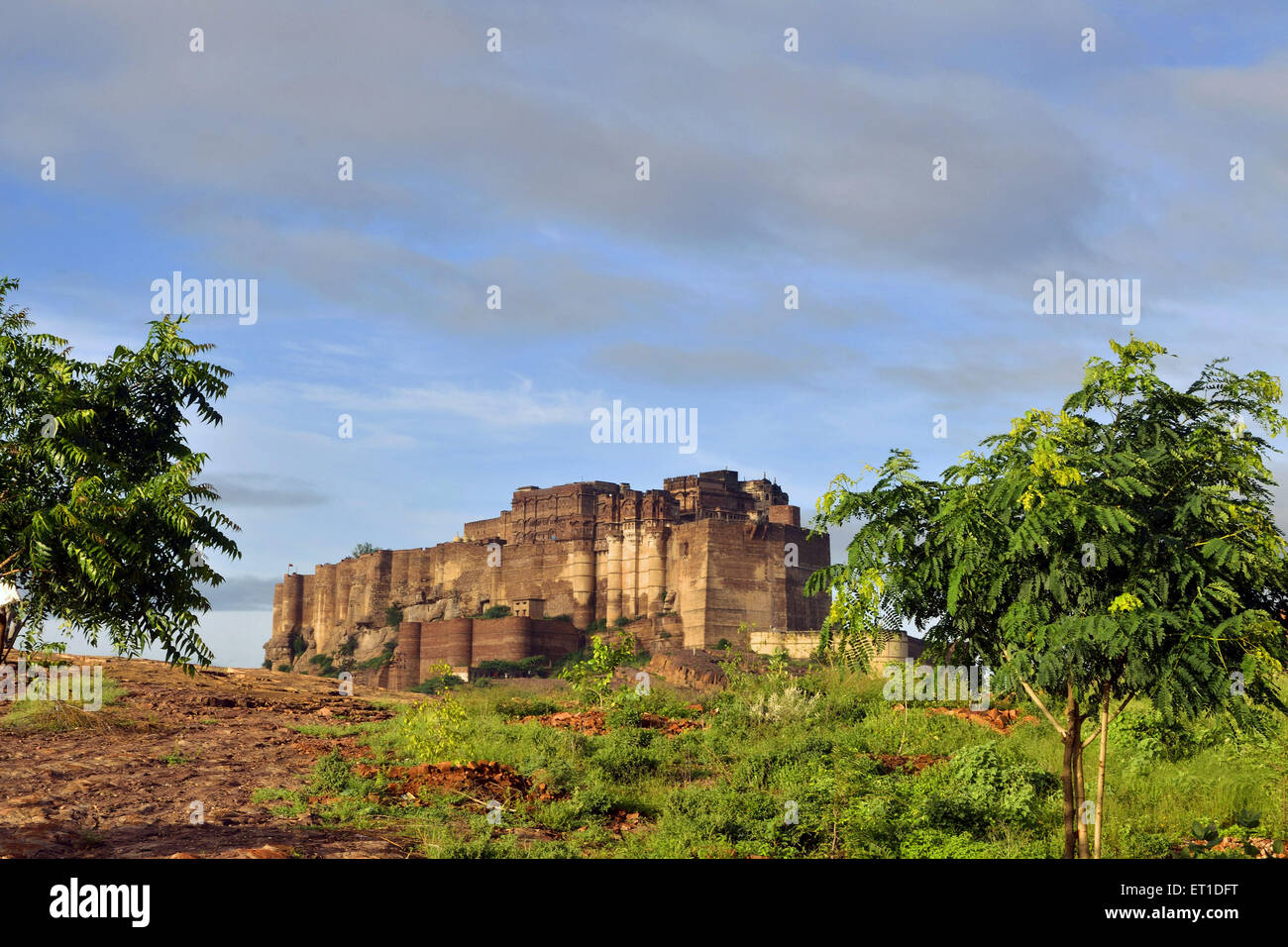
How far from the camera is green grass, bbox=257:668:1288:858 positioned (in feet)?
38.8

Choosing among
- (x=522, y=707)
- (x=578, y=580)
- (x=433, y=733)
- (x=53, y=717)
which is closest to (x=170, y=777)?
(x=433, y=733)

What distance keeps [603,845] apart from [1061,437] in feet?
19.3

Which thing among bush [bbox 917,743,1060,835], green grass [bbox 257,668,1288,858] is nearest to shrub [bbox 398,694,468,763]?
green grass [bbox 257,668,1288,858]

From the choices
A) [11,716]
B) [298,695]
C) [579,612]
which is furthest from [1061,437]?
[579,612]

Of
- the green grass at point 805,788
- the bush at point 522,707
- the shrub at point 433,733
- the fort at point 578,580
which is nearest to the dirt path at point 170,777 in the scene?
the green grass at point 805,788

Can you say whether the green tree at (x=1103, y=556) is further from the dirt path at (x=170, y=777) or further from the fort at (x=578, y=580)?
the fort at (x=578, y=580)

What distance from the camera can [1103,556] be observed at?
29.8ft

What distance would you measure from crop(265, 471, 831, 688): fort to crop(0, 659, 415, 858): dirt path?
192ft

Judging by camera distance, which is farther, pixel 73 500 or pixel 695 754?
pixel 695 754

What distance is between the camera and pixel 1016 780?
13680 mm
